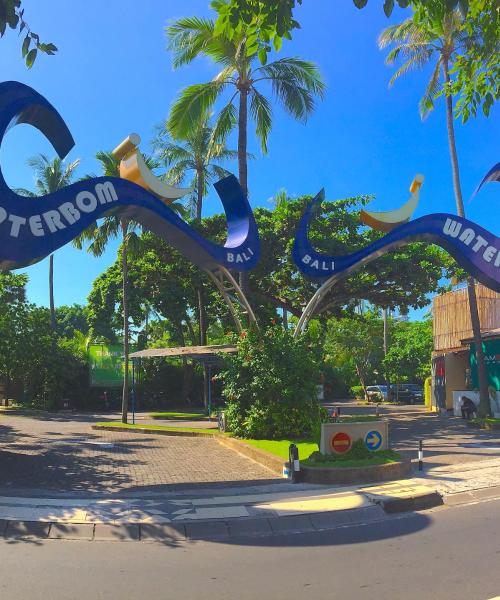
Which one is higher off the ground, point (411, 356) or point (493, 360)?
point (411, 356)

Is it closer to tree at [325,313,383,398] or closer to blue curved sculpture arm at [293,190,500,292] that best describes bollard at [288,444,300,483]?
blue curved sculpture arm at [293,190,500,292]

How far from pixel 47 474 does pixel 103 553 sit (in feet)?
18.4

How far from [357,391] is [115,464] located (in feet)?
144

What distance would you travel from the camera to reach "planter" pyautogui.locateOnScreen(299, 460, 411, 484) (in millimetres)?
10656

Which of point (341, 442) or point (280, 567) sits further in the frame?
point (341, 442)

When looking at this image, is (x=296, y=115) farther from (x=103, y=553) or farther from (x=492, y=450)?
(x=103, y=553)

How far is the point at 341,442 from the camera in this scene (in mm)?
11797

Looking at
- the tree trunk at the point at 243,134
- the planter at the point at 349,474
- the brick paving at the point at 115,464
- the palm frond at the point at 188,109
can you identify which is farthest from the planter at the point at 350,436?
the palm frond at the point at 188,109

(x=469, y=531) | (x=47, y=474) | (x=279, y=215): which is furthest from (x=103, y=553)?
Result: (x=279, y=215)

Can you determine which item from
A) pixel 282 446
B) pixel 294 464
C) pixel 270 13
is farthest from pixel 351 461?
pixel 270 13

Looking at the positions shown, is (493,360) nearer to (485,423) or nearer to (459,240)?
(485,423)

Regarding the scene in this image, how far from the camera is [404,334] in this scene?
2000 inches

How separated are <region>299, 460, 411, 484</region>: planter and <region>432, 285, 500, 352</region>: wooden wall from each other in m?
22.3

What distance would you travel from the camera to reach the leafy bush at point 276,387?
15.7 metres
